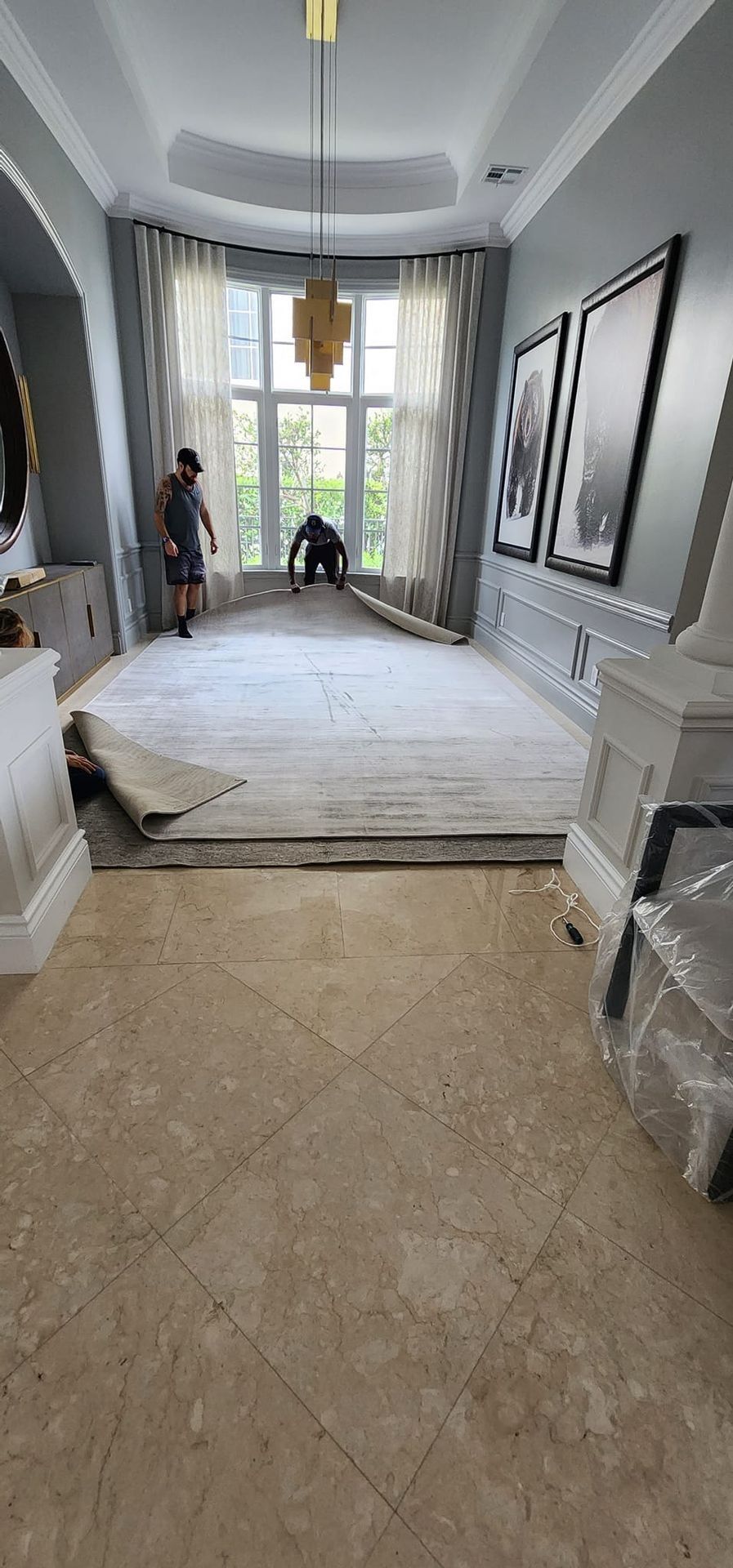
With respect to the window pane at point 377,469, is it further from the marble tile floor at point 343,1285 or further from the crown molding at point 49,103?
the marble tile floor at point 343,1285

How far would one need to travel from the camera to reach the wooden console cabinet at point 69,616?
352 cm

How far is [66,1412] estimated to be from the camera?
2.91ft

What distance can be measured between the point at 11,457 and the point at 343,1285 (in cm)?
431

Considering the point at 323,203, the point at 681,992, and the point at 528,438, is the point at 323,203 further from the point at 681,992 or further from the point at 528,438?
the point at 681,992

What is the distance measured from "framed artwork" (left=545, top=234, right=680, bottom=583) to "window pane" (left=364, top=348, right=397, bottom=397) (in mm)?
2808

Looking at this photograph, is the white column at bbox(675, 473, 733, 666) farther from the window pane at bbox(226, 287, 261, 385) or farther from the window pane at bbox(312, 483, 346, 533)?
the window pane at bbox(226, 287, 261, 385)

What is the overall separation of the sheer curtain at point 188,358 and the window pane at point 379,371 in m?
1.27

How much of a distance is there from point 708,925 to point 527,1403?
0.81 m

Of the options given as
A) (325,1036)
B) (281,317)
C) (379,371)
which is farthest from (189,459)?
(325,1036)

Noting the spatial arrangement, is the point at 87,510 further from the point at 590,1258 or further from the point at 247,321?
the point at 590,1258

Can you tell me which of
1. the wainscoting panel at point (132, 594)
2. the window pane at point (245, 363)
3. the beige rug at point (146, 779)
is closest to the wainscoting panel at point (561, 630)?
the beige rug at point (146, 779)

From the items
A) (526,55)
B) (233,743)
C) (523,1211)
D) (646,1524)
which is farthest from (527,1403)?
(526,55)

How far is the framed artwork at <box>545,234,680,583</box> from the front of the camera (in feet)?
9.10

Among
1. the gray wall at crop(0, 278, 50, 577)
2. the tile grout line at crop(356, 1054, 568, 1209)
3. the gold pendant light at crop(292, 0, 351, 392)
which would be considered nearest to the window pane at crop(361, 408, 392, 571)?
the gold pendant light at crop(292, 0, 351, 392)
